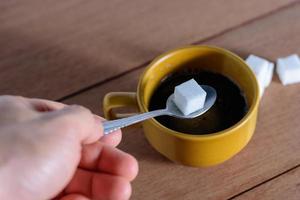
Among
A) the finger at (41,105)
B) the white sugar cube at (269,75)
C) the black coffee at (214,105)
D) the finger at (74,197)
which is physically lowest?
the finger at (74,197)

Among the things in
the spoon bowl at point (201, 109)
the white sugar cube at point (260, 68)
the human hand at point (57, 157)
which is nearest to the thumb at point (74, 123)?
the human hand at point (57, 157)

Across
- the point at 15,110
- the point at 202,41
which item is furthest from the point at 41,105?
the point at 202,41

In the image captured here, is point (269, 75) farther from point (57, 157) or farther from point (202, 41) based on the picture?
point (57, 157)

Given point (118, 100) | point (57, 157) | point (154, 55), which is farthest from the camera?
point (154, 55)

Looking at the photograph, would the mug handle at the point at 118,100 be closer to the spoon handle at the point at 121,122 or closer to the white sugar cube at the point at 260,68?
the spoon handle at the point at 121,122

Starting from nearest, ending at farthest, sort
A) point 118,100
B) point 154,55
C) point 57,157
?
point 57,157 → point 118,100 → point 154,55

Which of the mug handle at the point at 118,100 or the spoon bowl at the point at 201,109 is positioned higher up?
the mug handle at the point at 118,100
